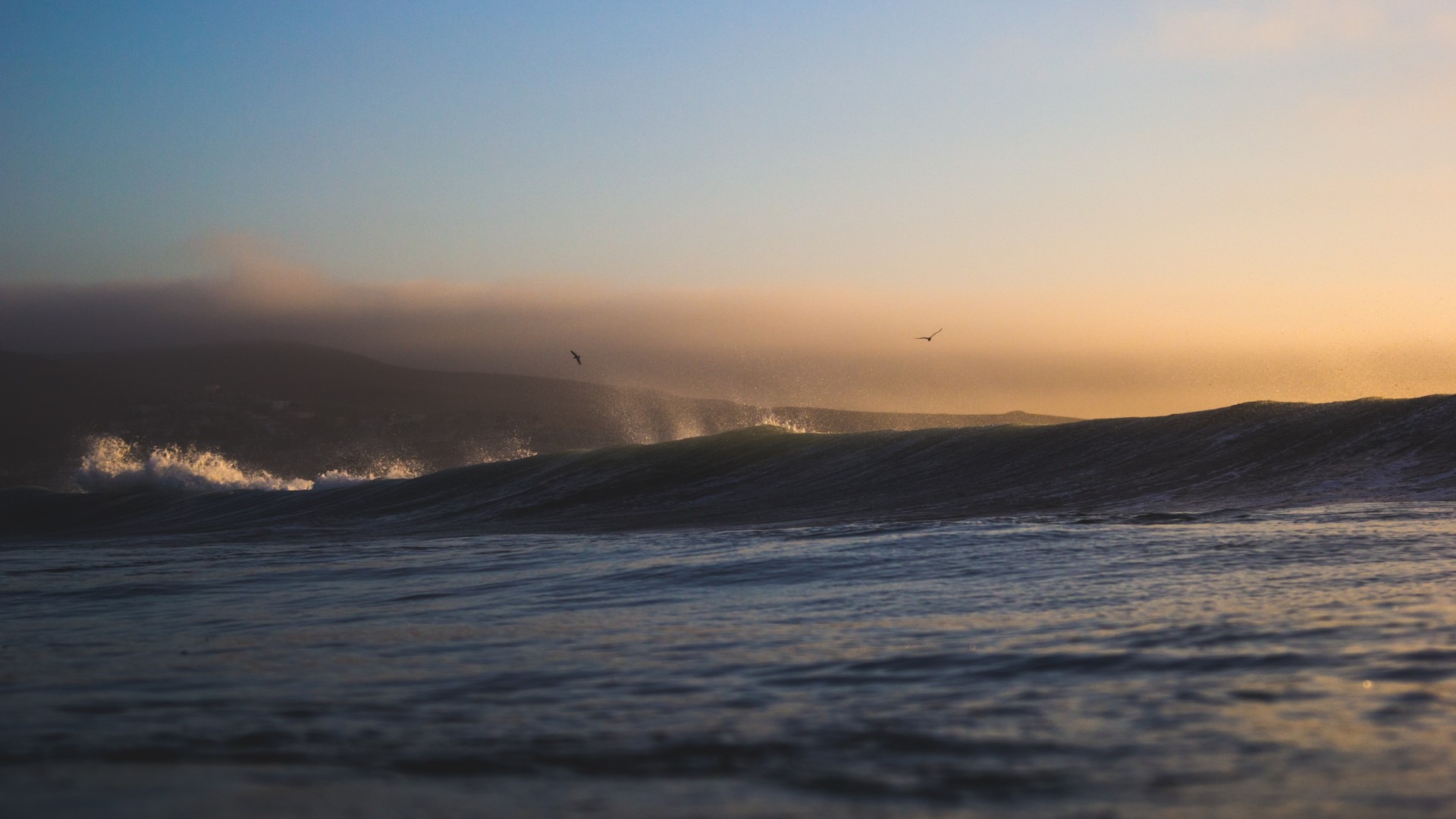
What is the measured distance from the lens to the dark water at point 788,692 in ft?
8.10

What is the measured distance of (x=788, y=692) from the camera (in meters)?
3.49

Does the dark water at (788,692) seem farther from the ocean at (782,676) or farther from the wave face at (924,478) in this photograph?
the wave face at (924,478)

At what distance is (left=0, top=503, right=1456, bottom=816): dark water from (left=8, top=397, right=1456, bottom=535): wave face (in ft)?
18.9

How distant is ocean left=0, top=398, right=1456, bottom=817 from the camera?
8.17ft

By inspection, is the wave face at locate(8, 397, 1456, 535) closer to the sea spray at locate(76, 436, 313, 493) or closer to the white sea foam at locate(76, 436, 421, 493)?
the white sea foam at locate(76, 436, 421, 493)

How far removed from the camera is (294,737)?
3098 millimetres

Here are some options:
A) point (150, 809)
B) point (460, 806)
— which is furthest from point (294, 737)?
point (460, 806)

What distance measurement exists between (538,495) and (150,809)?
1982 centimetres

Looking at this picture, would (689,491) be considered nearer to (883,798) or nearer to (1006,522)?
(1006,522)

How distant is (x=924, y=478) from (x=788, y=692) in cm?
1399

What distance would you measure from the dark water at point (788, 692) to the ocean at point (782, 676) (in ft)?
0.05

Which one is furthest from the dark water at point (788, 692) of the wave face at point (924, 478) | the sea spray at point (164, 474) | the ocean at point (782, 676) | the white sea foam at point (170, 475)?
the sea spray at point (164, 474)

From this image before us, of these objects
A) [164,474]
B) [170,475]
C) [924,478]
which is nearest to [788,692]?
[924,478]

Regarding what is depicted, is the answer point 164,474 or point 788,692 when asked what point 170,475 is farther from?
point 788,692
